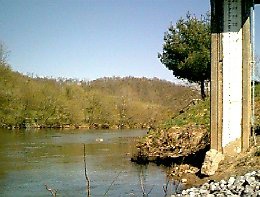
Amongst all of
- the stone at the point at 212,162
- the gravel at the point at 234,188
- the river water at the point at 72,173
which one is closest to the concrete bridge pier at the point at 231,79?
the stone at the point at 212,162

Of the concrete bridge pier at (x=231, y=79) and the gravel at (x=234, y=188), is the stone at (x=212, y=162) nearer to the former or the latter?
the concrete bridge pier at (x=231, y=79)

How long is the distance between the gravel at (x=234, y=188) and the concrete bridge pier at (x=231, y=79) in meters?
3.50

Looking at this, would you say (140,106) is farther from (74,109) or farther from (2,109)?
(2,109)

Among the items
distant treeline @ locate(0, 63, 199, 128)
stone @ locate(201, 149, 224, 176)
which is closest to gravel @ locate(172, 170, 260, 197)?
stone @ locate(201, 149, 224, 176)

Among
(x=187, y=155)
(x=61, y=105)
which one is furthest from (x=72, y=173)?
(x=61, y=105)

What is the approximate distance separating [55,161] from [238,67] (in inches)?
351

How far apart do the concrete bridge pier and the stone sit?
21 cm

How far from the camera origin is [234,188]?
8.46 metres

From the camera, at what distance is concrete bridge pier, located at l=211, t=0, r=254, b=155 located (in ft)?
41.3

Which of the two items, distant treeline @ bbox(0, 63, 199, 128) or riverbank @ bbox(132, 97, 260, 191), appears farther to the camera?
distant treeline @ bbox(0, 63, 199, 128)

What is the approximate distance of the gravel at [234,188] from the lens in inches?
315

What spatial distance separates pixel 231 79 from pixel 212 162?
2326 mm

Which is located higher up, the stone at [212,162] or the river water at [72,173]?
the stone at [212,162]

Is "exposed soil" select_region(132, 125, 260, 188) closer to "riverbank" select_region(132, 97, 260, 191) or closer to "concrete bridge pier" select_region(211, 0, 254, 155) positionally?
"riverbank" select_region(132, 97, 260, 191)
